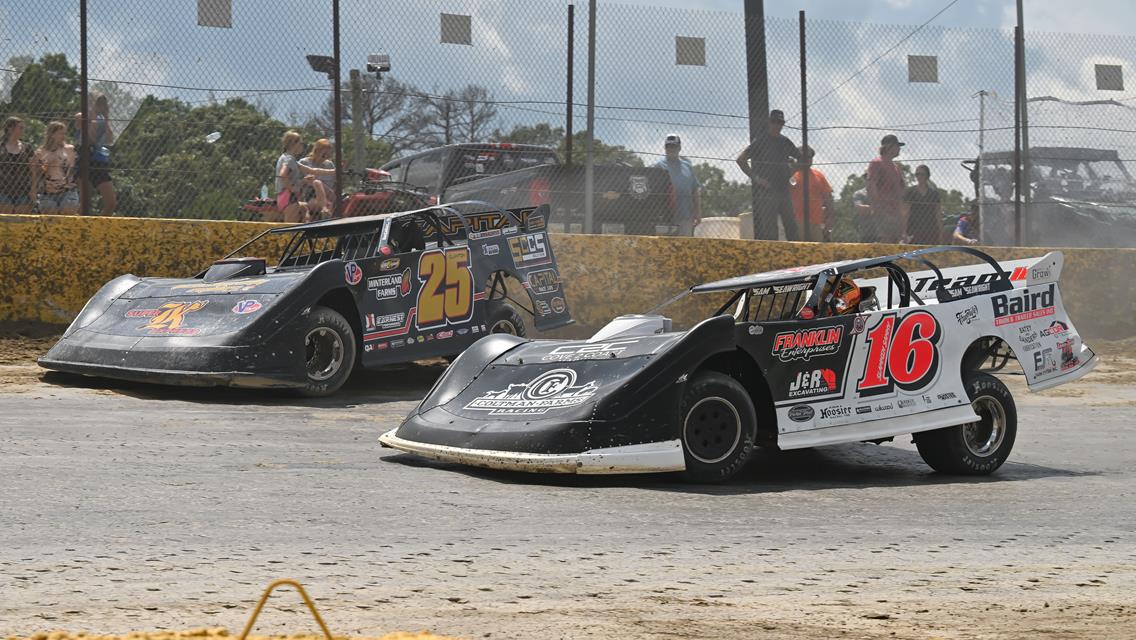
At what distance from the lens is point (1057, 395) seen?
40.0ft

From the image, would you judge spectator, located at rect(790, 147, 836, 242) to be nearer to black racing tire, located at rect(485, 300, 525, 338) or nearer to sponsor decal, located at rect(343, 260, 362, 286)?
black racing tire, located at rect(485, 300, 525, 338)

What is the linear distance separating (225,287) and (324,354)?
Answer: 89 cm

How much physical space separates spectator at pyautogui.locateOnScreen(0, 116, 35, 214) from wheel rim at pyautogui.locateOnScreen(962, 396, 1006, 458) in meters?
8.67

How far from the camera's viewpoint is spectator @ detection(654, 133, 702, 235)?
555 inches

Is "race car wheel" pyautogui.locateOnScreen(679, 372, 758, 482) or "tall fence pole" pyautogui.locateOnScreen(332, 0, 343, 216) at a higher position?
"tall fence pole" pyautogui.locateOnScreen(332, 0, 343, 216)

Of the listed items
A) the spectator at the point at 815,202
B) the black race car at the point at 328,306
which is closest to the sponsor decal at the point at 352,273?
the black race car at the point at 328,306

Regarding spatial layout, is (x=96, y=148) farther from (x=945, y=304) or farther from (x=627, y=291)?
(x=945, y=304)

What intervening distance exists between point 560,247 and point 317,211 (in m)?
2.49

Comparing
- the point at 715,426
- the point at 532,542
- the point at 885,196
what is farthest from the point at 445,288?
the point at 885,196

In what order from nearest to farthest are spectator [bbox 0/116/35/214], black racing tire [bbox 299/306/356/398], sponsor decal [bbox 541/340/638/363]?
sponsor decal [bbox 541/340/638/363] < black racing tire [bbox 299/306/356/398] < spectator [bbox 0/116/35/214]

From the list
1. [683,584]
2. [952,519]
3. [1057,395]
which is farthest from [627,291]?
[683,584]

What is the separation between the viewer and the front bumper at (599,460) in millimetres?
6562

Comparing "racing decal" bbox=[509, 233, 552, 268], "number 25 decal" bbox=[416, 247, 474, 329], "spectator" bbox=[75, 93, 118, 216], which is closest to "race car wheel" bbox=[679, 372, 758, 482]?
"number 25 decal" bbox=[416, 247, 474, 329]

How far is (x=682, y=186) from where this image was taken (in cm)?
1459
